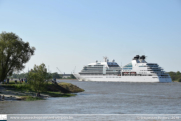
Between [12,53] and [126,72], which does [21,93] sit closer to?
[12,53]

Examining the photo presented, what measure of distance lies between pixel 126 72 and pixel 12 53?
10026 centimetres

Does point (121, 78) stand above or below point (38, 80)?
above

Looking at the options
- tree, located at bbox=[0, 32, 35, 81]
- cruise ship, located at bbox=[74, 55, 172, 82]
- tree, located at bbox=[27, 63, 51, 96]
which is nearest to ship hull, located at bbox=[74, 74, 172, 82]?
cruise ship, located at bbox=[74, 55, 172, 82]

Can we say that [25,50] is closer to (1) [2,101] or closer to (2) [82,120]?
(1) [2,101]

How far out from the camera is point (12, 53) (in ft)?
178

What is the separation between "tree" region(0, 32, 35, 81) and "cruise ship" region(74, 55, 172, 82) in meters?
91.0

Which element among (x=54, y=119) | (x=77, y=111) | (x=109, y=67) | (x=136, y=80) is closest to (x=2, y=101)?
(x=77, y=111)

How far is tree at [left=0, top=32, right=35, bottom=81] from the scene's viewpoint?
5303 cm

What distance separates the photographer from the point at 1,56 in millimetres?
51938

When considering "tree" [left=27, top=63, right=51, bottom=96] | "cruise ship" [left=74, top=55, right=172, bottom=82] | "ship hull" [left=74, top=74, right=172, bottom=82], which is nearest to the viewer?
"tree" [left=27, top=63, right=51, bottom=96]

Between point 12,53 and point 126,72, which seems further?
point 126,72

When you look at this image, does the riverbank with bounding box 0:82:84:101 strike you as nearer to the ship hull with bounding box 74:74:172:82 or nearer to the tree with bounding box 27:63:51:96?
the tree with bounding box 27:63:51:96

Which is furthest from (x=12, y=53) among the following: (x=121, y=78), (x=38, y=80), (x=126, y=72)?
(x=126, y=72)

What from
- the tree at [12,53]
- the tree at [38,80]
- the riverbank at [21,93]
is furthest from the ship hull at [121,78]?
the tree at [38,80]
